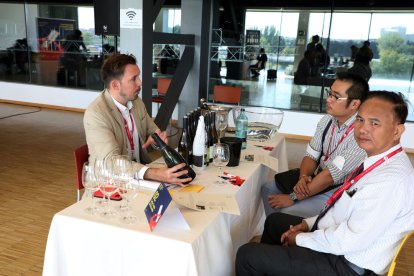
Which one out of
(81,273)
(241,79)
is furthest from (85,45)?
(81,273)

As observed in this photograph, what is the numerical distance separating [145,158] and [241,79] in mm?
5053

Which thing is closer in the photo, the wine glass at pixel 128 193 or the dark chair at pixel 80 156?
the wine glass at pixel 128 193

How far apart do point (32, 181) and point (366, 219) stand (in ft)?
12.0

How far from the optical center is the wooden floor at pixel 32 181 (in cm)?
269

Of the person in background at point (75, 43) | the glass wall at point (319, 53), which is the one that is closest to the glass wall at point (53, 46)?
the person in background at point (75, 43)

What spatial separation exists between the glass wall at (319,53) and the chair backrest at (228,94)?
3.19 ft

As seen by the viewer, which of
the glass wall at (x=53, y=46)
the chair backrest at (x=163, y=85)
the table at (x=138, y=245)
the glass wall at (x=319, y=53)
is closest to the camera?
the table at (x=138, y=245)

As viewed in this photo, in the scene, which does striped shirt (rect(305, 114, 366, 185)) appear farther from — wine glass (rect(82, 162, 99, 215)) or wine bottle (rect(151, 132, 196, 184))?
wine glass (rect(82, 162, 99, 215))

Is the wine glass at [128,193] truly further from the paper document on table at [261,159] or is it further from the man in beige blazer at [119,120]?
the paper document on table at [261,159]

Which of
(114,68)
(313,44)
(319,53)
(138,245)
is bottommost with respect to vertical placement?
(138,245)

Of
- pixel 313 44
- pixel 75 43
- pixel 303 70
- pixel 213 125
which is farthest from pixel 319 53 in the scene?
pixel 75 43

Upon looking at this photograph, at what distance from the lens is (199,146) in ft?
6.70

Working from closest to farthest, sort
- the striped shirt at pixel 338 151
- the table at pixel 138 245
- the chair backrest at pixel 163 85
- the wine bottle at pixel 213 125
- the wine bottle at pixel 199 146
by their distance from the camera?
the table at pixel 138 245 → the wine bottle at pixel 199 146 → the striped shirt at pixel 338 151 → the wine bottle at pixel 213 125 → the chair backrest at pixel 163 85

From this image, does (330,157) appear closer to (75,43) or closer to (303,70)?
(303,70)
